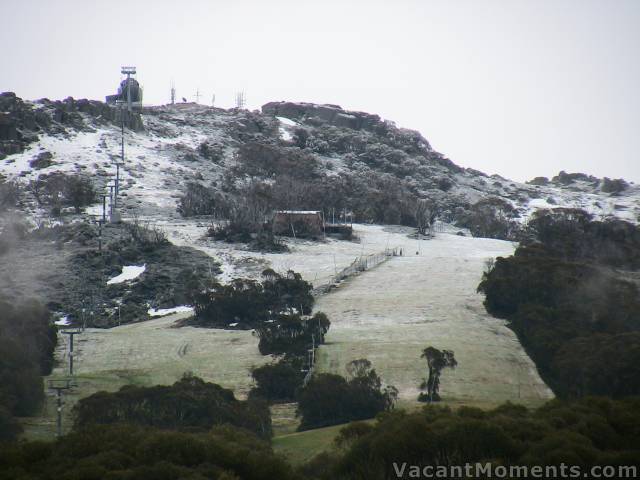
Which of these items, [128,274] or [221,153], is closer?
[128,274]

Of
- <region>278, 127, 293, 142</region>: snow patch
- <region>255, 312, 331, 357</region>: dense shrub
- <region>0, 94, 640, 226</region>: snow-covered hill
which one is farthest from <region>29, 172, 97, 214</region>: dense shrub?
<region>278, 127, 293, 142</region>: snow patch

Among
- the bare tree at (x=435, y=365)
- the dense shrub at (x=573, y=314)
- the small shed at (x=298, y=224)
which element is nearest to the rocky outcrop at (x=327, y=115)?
the small shed at (x=298, y=224)

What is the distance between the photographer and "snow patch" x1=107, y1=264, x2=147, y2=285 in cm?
6794

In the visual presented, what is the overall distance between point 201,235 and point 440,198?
52.1 metres

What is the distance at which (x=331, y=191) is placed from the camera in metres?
107

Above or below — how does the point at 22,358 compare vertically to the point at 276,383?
above

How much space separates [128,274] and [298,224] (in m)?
22.0

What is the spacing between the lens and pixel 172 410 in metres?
31.8

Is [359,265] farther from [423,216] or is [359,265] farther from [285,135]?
[285,135]

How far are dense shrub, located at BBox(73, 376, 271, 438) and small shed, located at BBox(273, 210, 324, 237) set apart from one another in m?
53.0

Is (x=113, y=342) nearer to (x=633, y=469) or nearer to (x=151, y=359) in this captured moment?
(x=151, y=359)

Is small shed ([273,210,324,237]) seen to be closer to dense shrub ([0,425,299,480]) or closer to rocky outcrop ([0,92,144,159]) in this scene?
rocky outcrop ([0,92,144,159])

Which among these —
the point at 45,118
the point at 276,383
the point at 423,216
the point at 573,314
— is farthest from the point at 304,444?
the point at 45,118

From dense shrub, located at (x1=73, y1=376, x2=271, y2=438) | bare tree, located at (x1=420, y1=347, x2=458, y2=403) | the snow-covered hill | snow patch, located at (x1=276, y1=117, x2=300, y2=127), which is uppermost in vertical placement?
snow patch, located at (x1=276, y1=117, x2=300, y2=127)
